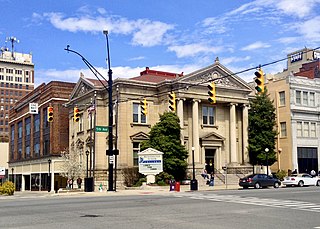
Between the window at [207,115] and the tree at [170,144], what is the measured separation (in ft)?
25.3

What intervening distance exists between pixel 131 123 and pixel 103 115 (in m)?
5.03

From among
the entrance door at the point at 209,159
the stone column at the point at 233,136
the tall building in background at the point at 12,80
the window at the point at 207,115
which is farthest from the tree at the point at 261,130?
the tall building in background at the point at 12,80

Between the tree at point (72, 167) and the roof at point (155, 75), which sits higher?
the roof at point (155, 75)

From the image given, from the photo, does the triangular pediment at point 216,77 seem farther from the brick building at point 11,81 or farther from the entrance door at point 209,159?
the brick building at point 11,81

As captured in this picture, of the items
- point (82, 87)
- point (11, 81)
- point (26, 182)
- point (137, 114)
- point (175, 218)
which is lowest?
point (26, 182)

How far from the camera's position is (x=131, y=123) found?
52938 millimetres

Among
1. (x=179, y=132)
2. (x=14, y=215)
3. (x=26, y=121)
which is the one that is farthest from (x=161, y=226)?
(x=26, y=121)

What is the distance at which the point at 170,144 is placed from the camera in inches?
1873

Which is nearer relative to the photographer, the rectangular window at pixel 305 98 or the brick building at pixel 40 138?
the rectangular window at pixel 305 98

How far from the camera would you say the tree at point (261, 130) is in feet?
191

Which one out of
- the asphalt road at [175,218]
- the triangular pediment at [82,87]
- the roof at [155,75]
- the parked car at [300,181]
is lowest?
the parked car at [300,181]

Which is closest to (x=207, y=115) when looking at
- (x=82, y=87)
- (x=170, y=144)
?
(x=170, y=144)

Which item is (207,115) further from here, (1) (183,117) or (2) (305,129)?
(2) (305,129)

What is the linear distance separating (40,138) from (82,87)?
16297 millimetres
